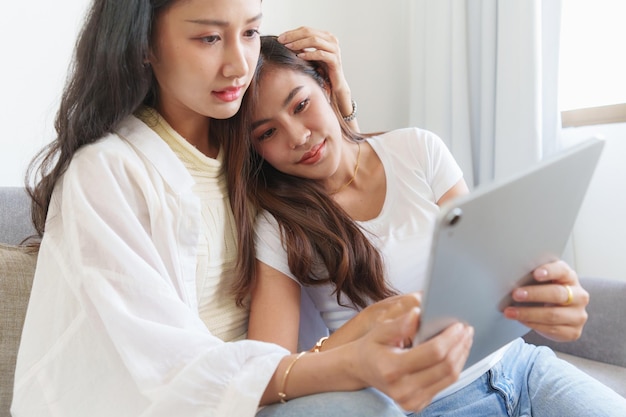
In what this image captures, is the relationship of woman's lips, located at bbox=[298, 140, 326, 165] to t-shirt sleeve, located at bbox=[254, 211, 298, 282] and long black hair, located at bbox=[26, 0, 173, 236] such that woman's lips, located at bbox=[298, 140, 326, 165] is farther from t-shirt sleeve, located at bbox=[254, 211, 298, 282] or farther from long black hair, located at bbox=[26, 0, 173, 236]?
long black hair, located at bbox=[26, 0, 173, 236]

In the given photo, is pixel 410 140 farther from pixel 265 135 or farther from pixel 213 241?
pixel 213 241

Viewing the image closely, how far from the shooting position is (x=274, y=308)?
1.22m

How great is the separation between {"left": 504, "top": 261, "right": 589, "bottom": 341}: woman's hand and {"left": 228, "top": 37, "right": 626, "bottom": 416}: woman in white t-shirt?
0.23 metres

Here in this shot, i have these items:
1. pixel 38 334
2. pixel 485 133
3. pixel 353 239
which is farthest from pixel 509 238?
pixel 485 133

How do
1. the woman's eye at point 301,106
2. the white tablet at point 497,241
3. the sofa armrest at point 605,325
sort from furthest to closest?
1. the sofa armrest at point 605,325
2. the woman's eye at point 301,106
3. the white tablet at point 497,241

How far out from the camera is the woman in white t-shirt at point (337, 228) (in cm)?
118

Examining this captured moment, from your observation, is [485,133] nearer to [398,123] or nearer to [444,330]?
[398,123]

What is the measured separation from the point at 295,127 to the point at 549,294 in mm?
589

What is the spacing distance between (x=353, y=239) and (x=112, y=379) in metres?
0.53

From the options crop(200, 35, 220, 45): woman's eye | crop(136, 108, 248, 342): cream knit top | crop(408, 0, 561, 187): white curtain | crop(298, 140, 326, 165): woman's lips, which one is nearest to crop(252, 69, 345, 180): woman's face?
crop(298, 140, 326, 165): woman's lips

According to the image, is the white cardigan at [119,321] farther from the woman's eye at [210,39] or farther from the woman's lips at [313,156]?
the woman's lips at [313,156]

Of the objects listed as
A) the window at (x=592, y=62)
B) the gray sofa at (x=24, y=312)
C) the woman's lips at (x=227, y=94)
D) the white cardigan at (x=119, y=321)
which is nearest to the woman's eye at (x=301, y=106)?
the woman's lips at (x=227, y=94)

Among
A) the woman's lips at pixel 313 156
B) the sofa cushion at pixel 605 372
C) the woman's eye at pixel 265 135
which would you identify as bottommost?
the sofa cushion at pixel 605 372

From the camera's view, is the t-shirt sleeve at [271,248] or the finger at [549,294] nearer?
the finger at [549,294]
